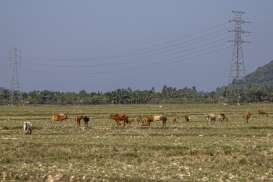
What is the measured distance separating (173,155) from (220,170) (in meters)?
5.67

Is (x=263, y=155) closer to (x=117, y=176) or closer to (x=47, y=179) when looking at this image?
(x=117, y=176)

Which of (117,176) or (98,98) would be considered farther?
(98,98)

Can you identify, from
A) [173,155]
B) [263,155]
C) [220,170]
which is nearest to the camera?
[220,170]

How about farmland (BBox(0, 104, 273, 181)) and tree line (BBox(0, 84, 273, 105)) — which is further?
tree line (BBox(0, 84, 273, 105))

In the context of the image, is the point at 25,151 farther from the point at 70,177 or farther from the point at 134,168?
the point at 70,177

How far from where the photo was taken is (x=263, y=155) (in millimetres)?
24453

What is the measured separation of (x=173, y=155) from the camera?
85.7 ft

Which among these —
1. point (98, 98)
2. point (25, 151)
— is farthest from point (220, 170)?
point (98, 98)

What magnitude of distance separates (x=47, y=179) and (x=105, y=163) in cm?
545

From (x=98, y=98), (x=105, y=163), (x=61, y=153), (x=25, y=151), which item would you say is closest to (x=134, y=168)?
(x=105, y=163)

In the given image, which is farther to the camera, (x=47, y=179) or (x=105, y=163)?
(x=105, y=163)

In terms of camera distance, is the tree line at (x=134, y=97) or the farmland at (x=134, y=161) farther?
the tree line at (x=134, y=97)

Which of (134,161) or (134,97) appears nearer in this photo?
(134,161)

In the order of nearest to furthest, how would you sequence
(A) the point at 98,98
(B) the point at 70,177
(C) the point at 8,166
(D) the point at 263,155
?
(B) the point at 70,177
(C) the point at 8,166
(D) the point at 263,155
(A) the point at 98,98
